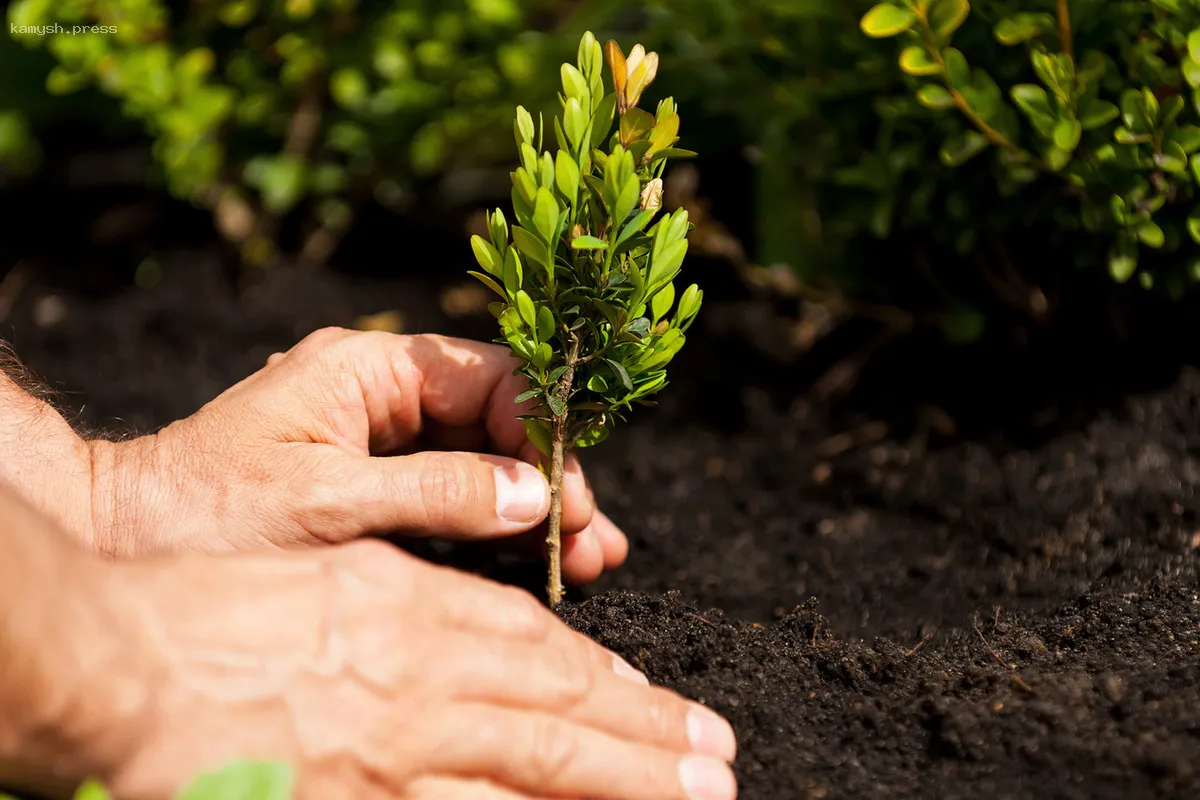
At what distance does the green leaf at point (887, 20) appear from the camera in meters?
2.28

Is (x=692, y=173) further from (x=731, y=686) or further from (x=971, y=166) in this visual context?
(x=731, y=686)

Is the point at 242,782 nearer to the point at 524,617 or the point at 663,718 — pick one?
the point at 524,617

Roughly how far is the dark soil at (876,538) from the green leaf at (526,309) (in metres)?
0.60

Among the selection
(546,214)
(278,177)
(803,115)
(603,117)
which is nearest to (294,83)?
(278,177)

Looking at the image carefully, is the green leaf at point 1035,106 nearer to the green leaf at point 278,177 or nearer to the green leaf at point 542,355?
the green leaf at point 542,355

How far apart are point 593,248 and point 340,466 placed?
0.63 meters

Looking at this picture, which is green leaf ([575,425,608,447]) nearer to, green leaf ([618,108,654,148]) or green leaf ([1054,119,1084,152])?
green leaf ([618,108,654,148])

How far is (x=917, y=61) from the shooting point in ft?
7.71

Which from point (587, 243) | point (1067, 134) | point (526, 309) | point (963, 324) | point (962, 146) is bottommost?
point (963, 324)

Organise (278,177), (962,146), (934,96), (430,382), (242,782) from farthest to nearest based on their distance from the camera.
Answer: (278,177) → (962,146) → (934,96) → (430,382) → (242,782)

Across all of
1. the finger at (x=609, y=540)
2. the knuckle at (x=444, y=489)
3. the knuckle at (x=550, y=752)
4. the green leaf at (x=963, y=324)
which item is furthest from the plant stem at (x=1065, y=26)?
the knuckle at (x=550, y=752)

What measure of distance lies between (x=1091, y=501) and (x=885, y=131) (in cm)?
109

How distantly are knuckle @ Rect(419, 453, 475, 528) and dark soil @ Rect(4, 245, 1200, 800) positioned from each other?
1.06ft

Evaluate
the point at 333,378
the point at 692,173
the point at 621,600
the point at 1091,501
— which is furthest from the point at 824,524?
the point at 692,173
